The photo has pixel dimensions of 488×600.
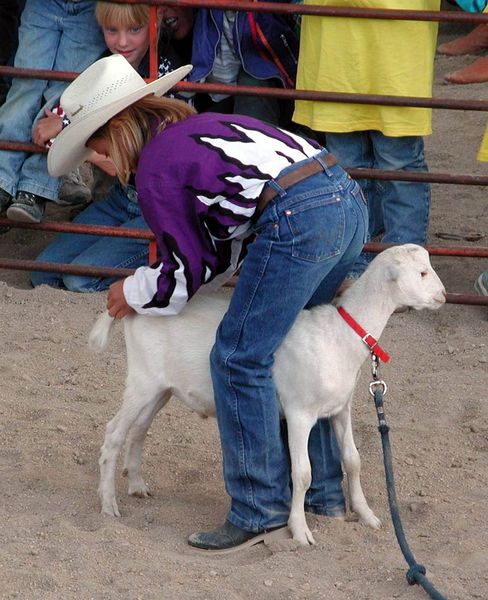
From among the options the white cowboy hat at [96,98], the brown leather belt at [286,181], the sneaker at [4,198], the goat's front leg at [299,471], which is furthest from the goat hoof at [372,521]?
the sneaker at [4,198]

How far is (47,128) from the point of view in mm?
5480

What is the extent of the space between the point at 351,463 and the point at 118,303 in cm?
90

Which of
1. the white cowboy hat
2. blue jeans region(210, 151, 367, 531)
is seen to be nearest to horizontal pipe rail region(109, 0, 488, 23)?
the white cowboy hat

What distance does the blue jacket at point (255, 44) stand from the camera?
5.51 m

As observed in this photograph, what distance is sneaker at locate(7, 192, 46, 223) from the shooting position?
5.53 m

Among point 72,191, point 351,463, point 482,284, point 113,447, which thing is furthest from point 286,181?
point 72,191

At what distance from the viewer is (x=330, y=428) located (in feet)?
12.3

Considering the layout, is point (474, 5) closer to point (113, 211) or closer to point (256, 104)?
point (256, 104)

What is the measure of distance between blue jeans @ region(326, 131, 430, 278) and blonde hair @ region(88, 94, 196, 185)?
2229 mm

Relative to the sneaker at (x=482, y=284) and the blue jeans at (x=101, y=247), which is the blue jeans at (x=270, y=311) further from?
the blue jeans at (x=101, y=247)

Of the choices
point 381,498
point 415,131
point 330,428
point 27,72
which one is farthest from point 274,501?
point 27,72

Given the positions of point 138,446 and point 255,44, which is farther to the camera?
point 255,44

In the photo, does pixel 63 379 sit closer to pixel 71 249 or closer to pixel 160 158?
pixel 71 249

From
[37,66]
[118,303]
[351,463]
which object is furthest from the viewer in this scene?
[37,66]
